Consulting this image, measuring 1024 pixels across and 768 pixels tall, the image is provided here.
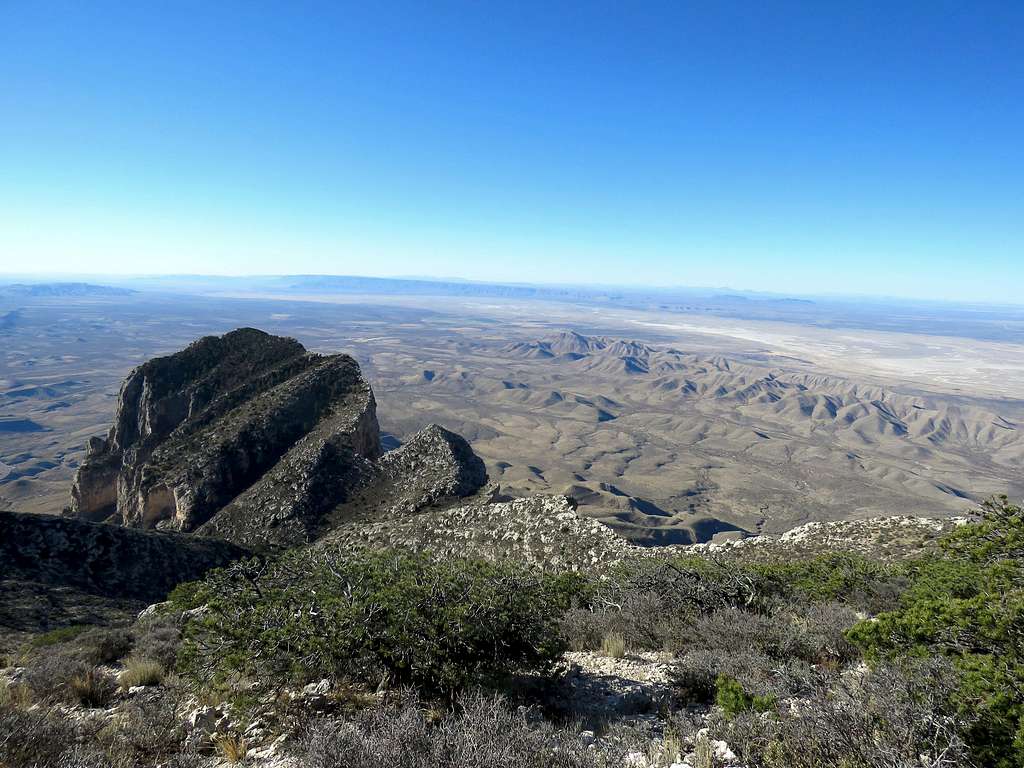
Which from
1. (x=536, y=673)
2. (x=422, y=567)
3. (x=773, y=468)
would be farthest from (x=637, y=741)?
(x=773, y=468)

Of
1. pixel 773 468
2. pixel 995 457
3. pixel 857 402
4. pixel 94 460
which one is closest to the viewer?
pixel 94 460

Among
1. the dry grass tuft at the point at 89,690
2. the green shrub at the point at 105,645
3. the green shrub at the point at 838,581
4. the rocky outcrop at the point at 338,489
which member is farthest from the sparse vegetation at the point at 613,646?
the rocky outcrop at the point at 338,489

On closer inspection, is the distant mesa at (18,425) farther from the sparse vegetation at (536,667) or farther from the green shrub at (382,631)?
the green shrub at (382,631)

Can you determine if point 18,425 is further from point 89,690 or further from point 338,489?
point 89,690

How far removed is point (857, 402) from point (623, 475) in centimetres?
11527

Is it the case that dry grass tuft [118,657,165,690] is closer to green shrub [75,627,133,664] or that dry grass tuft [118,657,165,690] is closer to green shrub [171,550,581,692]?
green shrub [171,550,581,692]

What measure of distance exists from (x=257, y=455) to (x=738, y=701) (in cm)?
3210

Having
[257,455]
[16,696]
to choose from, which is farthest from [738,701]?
[257,455]

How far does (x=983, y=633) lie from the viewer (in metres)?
7.35

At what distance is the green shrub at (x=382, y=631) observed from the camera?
315 inches

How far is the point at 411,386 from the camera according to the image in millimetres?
183750

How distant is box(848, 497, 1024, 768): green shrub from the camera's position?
5840mm

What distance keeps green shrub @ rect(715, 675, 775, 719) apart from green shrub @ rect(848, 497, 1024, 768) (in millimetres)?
2048

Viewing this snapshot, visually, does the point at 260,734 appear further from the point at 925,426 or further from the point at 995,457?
the point at 925,426
